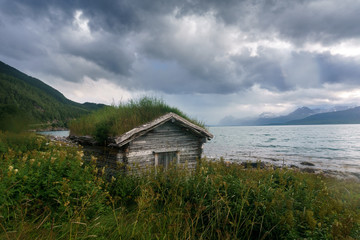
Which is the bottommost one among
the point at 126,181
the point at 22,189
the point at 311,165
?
the point at 311,165

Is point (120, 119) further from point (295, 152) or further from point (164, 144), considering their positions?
point (295, 152)

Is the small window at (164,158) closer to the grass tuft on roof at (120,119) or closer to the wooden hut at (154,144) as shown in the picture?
the wooden hut at (154,144)

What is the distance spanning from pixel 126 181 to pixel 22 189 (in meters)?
3.38

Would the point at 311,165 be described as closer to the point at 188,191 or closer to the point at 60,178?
the point at 188,191

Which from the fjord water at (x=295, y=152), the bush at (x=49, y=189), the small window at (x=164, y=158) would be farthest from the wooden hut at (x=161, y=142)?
the fjord water at (x=295, y=152)

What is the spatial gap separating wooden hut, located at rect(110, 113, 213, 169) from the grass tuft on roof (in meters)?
0.63

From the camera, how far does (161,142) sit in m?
9.52

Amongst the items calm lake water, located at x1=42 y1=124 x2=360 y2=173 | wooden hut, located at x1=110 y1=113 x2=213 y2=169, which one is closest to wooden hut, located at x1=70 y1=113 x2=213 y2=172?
wooden hut, located at x1=110 y1=113 x2=213 y2=169

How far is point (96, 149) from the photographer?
32.0ft

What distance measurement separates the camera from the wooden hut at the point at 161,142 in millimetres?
8500

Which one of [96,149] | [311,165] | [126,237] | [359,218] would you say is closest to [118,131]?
[96,149]

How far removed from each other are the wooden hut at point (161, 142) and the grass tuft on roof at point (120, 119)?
63 centimetres

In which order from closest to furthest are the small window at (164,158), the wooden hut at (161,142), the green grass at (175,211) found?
the green grass at (175,211) → the wooden hut at (161,142) → the small window at (164,158)

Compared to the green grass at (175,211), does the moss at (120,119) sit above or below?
above
